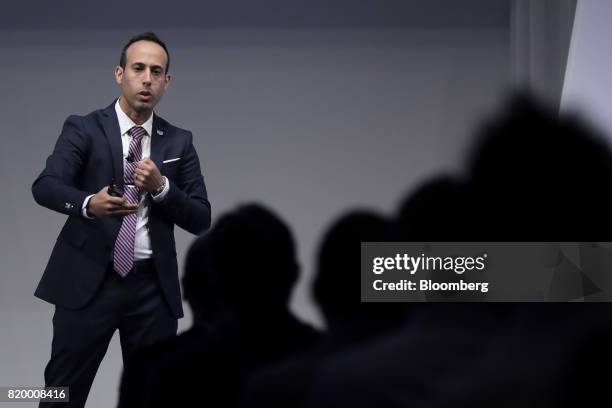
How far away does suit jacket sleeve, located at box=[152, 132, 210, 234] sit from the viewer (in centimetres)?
296

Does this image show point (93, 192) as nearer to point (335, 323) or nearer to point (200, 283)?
point (200, 283)

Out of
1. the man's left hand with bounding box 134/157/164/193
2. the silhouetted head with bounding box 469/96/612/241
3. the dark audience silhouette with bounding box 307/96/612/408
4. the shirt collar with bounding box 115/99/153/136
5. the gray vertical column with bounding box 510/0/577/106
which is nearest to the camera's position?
the dark audience silhouette with bounding box 307/96/612/408

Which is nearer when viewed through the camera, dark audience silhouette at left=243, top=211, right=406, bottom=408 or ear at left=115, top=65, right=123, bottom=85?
dark audience silhouette at left=243, top=211, right=406, bottom=408

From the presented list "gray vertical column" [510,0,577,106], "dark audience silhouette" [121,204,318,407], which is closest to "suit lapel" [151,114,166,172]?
"dark audience silhouette" [121,204,318,407]

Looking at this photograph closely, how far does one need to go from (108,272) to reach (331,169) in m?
0.94

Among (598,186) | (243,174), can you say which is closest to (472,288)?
(598,186)

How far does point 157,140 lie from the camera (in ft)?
9.97

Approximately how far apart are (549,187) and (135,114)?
132cm

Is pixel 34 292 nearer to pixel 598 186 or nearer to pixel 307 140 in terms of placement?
pixel 307 140

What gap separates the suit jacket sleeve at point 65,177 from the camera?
115 inches

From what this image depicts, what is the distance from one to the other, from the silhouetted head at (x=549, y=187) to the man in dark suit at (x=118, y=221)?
3.08ft

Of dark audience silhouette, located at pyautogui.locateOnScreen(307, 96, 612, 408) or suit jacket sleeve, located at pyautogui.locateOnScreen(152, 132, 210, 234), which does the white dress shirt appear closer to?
suit jacket sleeve, located at pyautogui.locateOnScreen(152, 132, 210, 234)

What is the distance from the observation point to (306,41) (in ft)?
11.4

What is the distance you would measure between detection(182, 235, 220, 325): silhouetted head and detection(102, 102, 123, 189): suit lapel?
383mm
